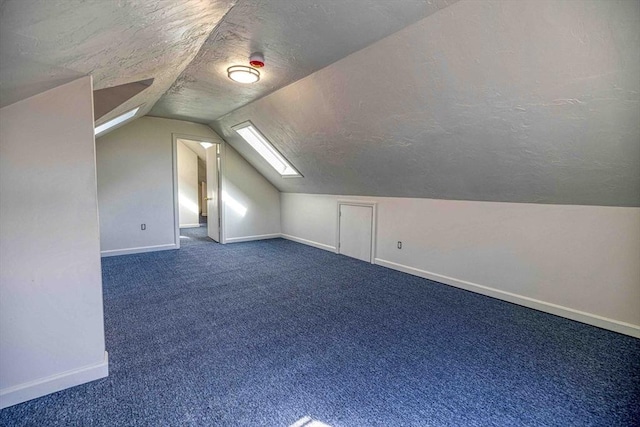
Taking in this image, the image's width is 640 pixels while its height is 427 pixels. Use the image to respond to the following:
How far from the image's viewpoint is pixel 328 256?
4.67m

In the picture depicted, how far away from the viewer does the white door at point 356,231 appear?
435 cm

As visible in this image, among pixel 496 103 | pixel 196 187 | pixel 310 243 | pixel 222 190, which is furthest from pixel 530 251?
pixel 196 187

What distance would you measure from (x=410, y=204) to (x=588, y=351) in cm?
218

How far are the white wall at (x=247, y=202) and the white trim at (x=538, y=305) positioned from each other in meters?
3.17

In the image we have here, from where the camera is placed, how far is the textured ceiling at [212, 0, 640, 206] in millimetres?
1562

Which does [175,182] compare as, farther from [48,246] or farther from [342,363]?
[342,363]

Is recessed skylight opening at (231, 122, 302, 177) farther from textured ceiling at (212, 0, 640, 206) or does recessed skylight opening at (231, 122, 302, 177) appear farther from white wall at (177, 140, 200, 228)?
white wall at (177, 140, 200, 228)

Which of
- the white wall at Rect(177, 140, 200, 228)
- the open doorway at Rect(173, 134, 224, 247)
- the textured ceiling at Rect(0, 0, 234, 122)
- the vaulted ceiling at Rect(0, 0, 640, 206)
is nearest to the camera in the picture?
the textured ceiling at Rect(0, 0, 234, 122)

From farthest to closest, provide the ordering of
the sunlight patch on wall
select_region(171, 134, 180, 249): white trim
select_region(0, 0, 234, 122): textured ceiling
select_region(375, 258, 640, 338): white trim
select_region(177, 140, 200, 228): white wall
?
select_region(177, 140, 200, 228): white wall < the sunlight patch on wall < select_region(171, 134, 180, 249): white trim < select_region(375, 258, 640, 338): white trim < select_region(0, 0, 234, 122): textured ceiling

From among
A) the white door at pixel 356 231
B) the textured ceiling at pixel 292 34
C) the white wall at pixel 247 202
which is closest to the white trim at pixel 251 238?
the white wall at pixel 247 202

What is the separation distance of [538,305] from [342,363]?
6.80 feet

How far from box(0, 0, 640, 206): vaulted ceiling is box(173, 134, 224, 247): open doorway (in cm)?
224

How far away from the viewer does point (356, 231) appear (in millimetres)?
4520

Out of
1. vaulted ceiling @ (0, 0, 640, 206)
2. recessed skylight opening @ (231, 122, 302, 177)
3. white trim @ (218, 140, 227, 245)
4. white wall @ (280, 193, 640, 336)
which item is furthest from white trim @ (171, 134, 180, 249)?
white wall @ (280, 193, 640, 336)
